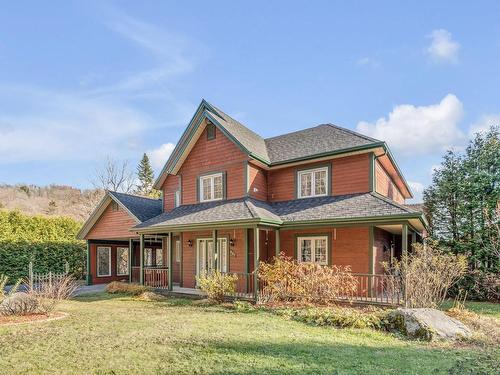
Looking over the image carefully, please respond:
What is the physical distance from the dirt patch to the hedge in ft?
35.7

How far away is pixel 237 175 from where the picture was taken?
50.1ft

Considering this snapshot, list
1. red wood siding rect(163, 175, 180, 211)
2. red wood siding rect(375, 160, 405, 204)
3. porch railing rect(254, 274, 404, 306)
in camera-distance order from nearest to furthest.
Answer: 1. porch railing rect(254, 274, 404, 306)
2. red wood siding rect(375, 160, 405, 204)
3. red wood siding rect(163, 175, 180, 211)

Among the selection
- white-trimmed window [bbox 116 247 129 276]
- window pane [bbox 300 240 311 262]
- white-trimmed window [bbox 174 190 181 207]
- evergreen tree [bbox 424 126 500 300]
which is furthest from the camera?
white-trimmed window [bbox 116 247 129 276]

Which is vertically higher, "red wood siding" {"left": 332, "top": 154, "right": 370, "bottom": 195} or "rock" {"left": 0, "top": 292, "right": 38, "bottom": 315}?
"red wood siding" {"left": 332, "top": 154, "right": 370, "bottom": 195}

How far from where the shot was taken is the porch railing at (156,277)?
16250 millimetres

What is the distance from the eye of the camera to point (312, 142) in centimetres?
1596

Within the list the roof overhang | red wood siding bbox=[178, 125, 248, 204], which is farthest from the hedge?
red wood siding bbox=[178, 125, 248, 204]

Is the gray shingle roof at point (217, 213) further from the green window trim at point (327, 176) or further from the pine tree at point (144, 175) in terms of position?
the pine tree at point (144, 175)

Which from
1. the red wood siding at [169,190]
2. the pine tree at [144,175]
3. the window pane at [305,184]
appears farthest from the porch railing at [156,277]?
the pine tree at [144,175]

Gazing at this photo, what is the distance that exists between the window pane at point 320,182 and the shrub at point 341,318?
578 centimetres

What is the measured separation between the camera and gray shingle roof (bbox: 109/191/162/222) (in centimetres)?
1833

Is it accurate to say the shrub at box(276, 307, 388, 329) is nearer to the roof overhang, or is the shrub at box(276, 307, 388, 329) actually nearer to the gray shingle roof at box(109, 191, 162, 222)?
the gray shingle roof at box(109, 191, 162, 222)

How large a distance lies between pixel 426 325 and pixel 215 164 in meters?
10.7

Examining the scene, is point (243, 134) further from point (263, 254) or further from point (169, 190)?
point (263, 254)
